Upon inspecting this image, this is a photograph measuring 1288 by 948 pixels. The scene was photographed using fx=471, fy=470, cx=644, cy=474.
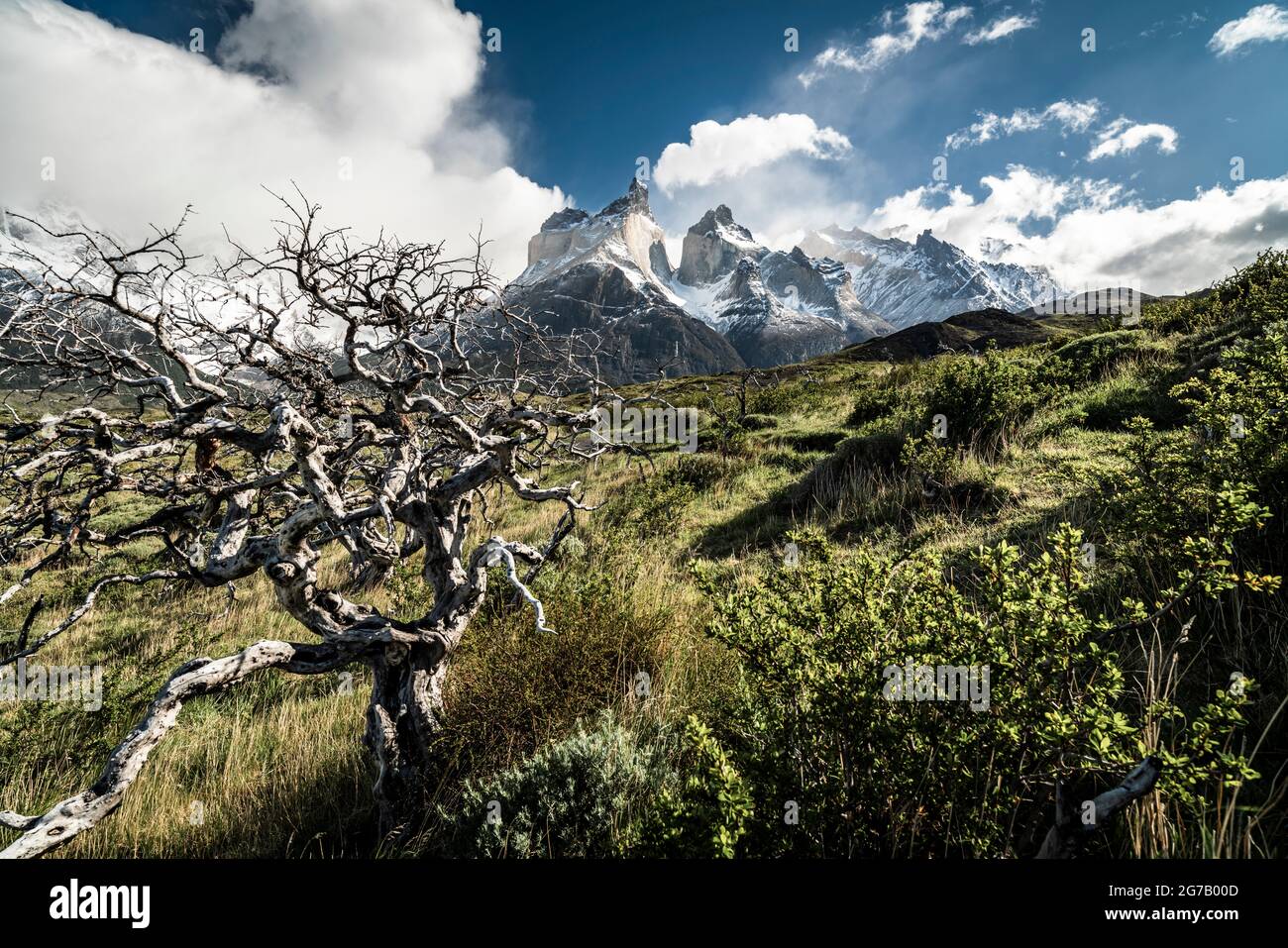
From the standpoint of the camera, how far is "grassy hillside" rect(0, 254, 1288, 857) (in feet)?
6.55

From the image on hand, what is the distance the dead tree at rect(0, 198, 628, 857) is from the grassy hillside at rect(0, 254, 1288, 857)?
818 millimetres

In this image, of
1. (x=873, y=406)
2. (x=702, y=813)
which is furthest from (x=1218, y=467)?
(x=873, y=406)

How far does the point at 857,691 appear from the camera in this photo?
226cm

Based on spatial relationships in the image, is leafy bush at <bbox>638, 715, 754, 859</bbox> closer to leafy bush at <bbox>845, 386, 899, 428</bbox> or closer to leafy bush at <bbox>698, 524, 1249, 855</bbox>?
leafy bush at <bbox>698, 524, 1249, 855</bbox>

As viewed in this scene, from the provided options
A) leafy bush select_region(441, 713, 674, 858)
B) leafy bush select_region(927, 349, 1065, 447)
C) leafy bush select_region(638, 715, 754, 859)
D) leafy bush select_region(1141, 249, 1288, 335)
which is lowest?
leafy bush select_region(441, 713, 674, 858)

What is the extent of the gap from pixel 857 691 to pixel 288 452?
128 inches

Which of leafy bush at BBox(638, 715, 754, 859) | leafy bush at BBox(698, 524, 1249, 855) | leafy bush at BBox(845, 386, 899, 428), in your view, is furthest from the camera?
leafy bush at BBox(845, 386, 899, 428)

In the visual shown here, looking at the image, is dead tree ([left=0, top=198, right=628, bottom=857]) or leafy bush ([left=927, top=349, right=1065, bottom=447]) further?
leafy bush ([left=927, top=349, right=1065, bottom=447])

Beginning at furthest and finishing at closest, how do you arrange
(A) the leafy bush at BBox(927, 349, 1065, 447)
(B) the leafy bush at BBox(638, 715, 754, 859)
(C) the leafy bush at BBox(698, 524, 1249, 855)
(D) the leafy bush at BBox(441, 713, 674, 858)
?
(A) the leafy bush at BBox(927, 349, 1065, 447) < (D) the leafy bush at BBox(441, 713, 674, 858) < (C) the leafy bush at BBox(698, 524, 1249, 855) < (B) the leafy bush at BBox(638, 715, 754, 859)

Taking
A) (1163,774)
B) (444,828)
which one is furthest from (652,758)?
(1163,774)

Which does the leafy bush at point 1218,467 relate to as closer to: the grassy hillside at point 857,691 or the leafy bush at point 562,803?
the grassy hillside at point 857,691

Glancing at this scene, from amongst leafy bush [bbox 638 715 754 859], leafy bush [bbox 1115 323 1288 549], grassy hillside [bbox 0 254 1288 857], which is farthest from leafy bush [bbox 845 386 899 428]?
leafy bush [bbox 638 715 754 859]

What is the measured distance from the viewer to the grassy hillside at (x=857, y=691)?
200cm
